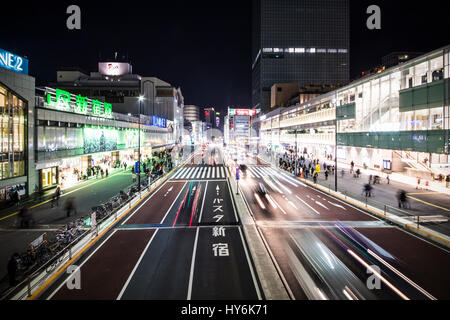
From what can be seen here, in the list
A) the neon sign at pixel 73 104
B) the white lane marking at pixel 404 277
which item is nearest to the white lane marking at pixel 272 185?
the white lane marking at pixel 404 277

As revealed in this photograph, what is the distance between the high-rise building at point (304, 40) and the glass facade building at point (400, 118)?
359 feet

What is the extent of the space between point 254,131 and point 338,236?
525 ft

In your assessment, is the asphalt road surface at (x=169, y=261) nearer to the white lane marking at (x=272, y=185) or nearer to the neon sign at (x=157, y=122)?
the white lane marking at (x=272, y=185)

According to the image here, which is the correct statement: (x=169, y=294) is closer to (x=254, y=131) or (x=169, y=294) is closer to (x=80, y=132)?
(x=80, y=132)

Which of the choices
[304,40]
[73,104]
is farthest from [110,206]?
[304,40]

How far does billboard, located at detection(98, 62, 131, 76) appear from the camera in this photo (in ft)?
307

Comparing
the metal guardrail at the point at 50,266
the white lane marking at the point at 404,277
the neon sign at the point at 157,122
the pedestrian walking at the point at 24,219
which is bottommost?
the white lane marking at the point at 404,277

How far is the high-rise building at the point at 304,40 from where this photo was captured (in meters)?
151

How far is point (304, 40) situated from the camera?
153m

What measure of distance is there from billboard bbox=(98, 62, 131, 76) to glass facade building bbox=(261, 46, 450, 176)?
251ft

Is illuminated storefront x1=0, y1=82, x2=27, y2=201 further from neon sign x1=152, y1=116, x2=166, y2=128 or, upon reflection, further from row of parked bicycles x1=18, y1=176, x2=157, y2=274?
neon sign x1=152, y1=116, x2=166, y2=128

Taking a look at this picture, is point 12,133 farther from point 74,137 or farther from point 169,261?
point 169,261
